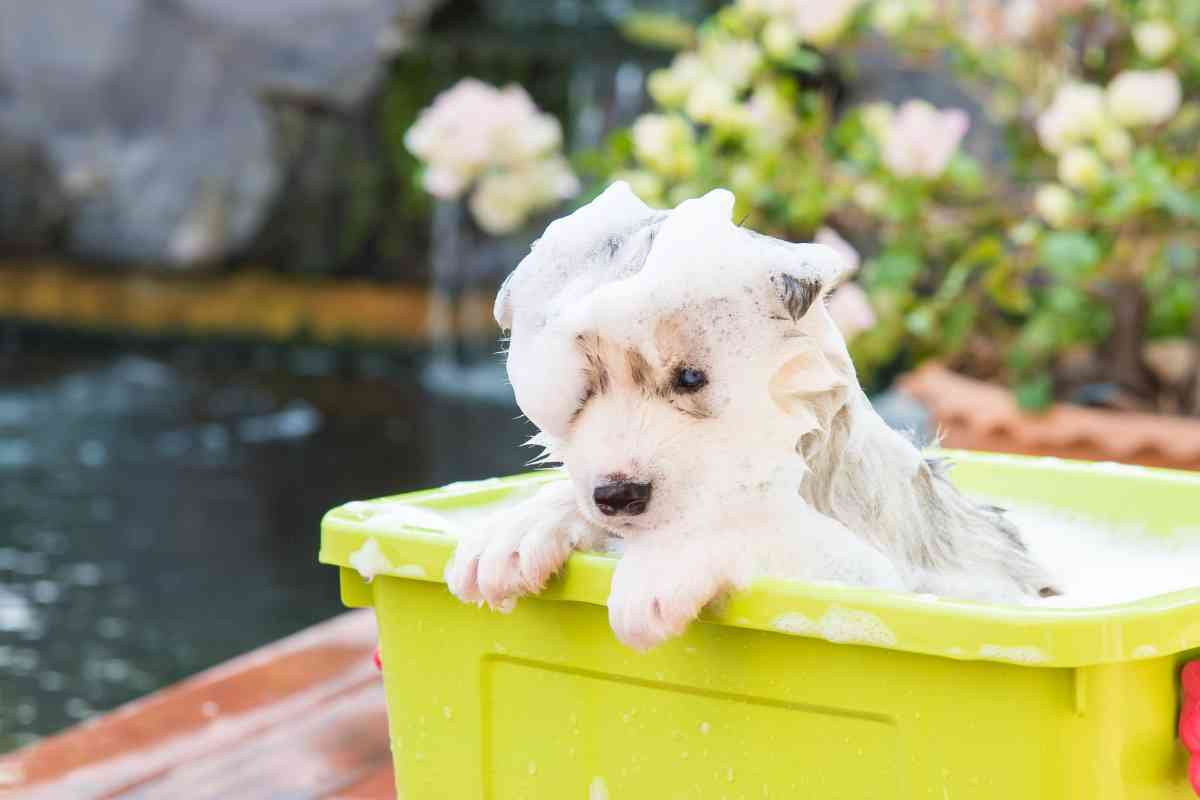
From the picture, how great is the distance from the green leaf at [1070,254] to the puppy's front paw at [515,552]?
4.57 feet

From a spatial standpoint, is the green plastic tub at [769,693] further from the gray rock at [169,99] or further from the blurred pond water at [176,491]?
the gray rock at [169,99]

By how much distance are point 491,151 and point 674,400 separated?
67.6 inches

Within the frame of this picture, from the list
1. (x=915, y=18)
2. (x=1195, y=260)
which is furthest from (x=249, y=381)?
(x=1195, y=260)

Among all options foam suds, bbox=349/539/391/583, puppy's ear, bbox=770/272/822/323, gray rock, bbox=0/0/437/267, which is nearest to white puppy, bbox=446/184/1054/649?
puppy's ear, bbox=770/272/822/323

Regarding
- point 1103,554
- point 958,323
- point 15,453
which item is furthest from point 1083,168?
point 15,453

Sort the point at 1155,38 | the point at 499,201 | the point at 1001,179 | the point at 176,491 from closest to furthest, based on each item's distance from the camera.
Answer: the point at 1155,38, the point at 499,201, the point at 1001,179, the point at 176,491

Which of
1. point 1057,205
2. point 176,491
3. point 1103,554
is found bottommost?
point 176,491

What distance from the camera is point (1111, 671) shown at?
2.91 feet

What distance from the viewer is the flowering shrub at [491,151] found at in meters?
2.55

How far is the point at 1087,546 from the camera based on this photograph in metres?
1.40

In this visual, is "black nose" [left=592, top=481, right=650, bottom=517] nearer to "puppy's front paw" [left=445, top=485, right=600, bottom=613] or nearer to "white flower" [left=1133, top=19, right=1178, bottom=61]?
"puppy's front paw" [left=445, top=485, right=600, bottom=613]

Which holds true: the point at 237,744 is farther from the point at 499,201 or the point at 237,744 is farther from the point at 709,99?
the point at 709,99

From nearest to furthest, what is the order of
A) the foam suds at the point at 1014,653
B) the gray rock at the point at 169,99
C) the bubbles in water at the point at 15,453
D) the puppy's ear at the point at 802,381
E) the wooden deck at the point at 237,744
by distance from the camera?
the foam suds at the point at 1014,653 < the puppy's ear at the point at 802,381 < the wooden deck at the point at 237,744 < the bubbles in water at the point at 15,453 < the gray rock at the point at 169,99

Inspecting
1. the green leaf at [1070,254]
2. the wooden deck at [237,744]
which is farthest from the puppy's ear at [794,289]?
the green leaf at [1070,254]
